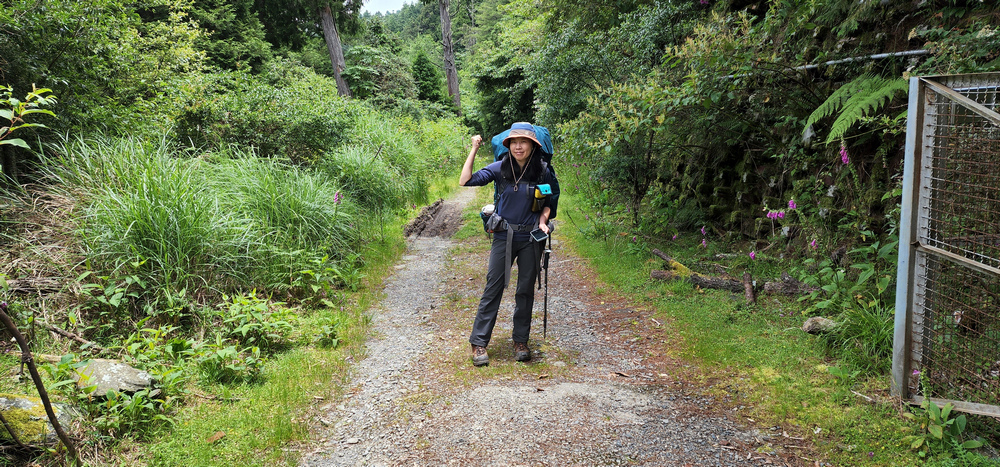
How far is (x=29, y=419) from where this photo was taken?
9.11 ft

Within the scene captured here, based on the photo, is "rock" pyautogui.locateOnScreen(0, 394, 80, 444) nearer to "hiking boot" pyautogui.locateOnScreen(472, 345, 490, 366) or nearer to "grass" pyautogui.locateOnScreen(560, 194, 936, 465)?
"hiking boot" pyautogui.locateOnScreen(472, 345, 490, 366)

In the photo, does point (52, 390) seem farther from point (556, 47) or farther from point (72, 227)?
point (556, 47)

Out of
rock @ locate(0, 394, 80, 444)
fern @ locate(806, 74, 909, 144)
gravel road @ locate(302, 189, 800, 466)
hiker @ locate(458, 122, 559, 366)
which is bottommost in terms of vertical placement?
gravel road @ locate(302, 189, 800, 466)

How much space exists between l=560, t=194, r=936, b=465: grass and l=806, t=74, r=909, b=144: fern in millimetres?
1617

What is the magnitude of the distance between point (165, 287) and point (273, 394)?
62.0 inches

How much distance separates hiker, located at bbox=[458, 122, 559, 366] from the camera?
14.3 ft

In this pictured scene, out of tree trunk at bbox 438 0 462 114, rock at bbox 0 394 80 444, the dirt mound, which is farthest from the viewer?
tree trunk at bbox 438 0 462 114

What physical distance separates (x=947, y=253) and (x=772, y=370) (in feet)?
4.67

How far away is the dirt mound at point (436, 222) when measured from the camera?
9.86m

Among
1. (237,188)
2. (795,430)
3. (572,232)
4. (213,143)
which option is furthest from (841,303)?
(213,143)

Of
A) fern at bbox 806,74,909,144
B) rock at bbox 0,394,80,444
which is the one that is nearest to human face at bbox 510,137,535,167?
fern at bbox 806,74,909,144

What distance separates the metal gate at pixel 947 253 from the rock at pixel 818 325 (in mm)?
808

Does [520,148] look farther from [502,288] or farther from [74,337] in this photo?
[74,337]

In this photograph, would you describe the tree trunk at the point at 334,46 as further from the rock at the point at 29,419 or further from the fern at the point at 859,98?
the rock at the point at 29,419
